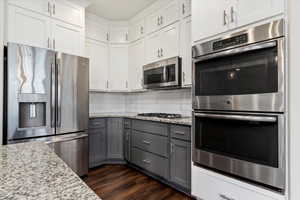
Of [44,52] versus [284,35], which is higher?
[44,52]

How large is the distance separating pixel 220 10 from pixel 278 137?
1177mm

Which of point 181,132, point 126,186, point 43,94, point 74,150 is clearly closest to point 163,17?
point 181,132

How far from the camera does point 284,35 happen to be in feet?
4.11

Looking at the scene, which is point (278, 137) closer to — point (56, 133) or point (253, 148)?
point (253, 148)

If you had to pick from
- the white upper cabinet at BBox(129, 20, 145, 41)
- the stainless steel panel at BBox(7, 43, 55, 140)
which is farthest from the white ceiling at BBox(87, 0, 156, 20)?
the stainless steel panel at BBox(7, 43, 55, 140)

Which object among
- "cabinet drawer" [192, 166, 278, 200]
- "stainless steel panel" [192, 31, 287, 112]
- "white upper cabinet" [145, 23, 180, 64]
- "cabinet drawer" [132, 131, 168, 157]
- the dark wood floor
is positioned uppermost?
"white upper cabinet" [145, 23, 180, 64]

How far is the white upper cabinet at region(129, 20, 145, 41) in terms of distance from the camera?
3.34 m

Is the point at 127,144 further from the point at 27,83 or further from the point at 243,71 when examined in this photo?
the point at 243,71

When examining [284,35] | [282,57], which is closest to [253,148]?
[282,57]

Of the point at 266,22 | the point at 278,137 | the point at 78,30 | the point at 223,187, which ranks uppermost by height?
the point at 78,30

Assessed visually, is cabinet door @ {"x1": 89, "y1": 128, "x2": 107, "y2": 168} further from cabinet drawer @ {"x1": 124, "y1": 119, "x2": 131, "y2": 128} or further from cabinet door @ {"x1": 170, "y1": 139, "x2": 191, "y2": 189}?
cabinet door @ {"x1": 170, "y1": 139, "x2": 191, "y2": 189}

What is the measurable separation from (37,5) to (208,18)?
88.8 inches

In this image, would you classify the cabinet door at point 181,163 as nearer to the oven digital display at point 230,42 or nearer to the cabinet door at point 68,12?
the oven digital display at point 230,42

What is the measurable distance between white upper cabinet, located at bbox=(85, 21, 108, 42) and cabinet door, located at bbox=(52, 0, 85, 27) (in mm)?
457
